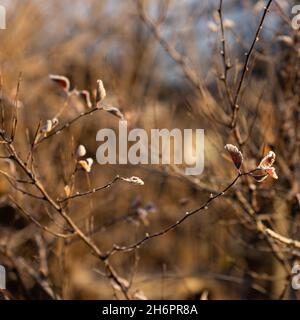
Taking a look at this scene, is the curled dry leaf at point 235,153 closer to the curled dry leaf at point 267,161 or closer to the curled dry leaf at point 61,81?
the curled dry leaf at point 267,161

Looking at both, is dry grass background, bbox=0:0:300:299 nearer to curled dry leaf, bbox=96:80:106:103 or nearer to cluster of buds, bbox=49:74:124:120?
cluster of buds, bbox=49:74:124:120

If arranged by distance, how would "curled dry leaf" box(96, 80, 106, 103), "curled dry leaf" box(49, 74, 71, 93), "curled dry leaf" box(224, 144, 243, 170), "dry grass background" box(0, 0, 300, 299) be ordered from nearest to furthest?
"curled dry leaf" box(224, 144, 243, 170) < "curled dry leaf" box(96, 80, 106, 103) < "curled dry leaf" box(49, 74, 71, 93) < "dry grass background" box(0, 0, 300, 299)

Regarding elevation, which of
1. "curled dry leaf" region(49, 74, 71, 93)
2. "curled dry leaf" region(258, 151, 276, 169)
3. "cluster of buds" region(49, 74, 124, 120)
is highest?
"curled dry leaf" region(49, 74, 71, 93)

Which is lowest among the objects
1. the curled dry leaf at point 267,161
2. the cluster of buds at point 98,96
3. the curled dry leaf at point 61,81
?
the curled dry leaf at point 267,161

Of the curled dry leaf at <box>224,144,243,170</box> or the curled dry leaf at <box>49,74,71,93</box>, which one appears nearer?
the curled dry leaf at <box>224,144,243,170</box>

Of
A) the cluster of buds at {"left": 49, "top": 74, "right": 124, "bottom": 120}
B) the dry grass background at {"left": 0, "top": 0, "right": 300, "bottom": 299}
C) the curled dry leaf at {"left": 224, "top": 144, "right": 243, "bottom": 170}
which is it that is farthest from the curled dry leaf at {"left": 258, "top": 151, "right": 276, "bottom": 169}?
the dry grass background at {"left": 0, "top": 0, "right": 300, "bottom": 299}

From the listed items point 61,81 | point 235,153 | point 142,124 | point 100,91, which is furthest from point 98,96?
point 142,124

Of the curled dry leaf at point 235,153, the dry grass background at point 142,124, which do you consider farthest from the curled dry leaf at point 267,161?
the dry grass background at point 142,124

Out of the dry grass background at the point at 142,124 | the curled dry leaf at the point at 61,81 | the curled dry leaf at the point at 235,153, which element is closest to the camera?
the curled dry leaf at the point at 235,153

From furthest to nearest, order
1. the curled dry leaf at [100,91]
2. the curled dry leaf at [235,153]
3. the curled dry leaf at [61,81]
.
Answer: the curled dry leaf at [61,81] → the curled dry leaf at [100,91] → the curled dry leaf at [235,153]

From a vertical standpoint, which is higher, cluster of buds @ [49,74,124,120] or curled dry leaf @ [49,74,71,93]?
curled dry leaf @ [49,74,71,93]

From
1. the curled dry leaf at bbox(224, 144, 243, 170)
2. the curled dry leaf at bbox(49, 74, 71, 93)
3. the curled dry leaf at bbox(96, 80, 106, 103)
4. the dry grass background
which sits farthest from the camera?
the dry grass background
